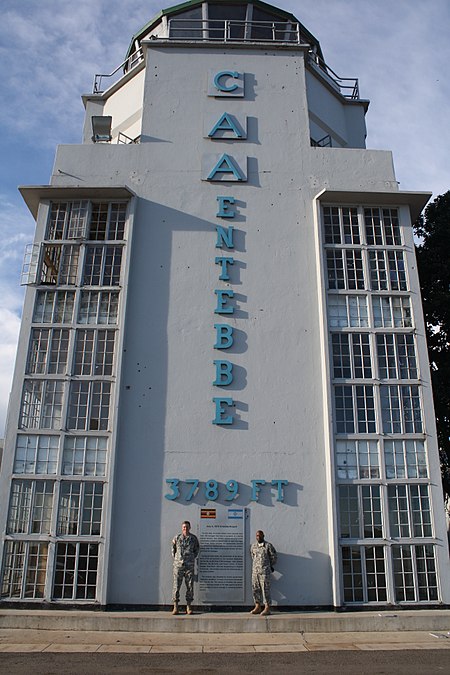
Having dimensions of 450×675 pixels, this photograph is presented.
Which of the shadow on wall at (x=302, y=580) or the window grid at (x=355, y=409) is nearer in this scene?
the shadow on wall at (x=302, y=580)

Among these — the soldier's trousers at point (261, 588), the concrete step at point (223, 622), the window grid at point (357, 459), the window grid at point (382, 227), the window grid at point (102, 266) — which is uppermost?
the window grid at point (382, 227)

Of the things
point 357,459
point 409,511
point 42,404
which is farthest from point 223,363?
point 409,511

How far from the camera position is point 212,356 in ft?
40.6

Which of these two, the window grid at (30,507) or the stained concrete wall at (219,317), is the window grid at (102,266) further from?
the window grid at (30,507)

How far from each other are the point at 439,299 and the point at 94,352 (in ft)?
33.3

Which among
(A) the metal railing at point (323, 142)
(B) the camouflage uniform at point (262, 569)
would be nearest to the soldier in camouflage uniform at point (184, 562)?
(B) the camouflage uniform at point (262, 569)

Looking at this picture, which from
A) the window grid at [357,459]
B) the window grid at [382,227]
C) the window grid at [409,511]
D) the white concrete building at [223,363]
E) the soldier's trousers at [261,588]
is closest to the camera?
the soldier's trousers at [261,588]

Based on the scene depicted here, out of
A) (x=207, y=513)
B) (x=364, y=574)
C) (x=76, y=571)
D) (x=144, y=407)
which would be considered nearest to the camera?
(x=76, y=571)

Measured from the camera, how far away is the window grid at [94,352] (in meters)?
12.3

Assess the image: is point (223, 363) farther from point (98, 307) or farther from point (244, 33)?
point (244, 33)

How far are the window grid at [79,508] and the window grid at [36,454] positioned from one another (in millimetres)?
533

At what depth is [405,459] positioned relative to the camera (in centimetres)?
1194

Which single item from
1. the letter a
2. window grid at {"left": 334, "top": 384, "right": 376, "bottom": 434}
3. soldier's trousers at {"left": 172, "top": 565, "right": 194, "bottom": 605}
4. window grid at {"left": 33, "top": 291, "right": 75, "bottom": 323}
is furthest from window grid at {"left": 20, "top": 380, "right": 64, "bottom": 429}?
the letter a

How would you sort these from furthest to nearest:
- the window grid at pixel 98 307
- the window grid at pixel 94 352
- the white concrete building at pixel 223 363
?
1. the window grid at pixel 98 307
2. the window grid at pixel 94 352
3. the white concrete building at pixel 223 363
